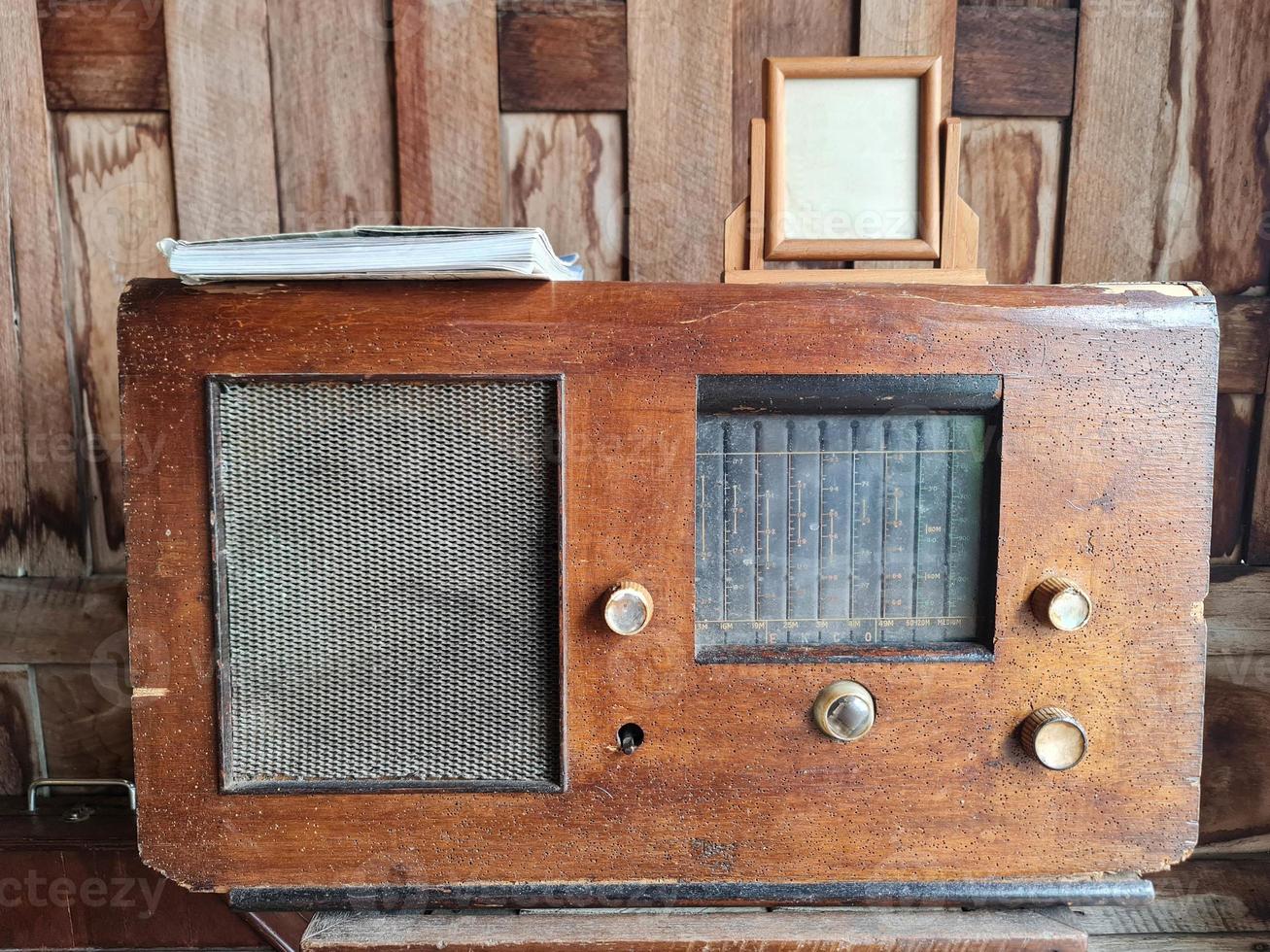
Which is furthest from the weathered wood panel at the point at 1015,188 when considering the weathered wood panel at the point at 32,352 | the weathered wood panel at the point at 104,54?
the weathered wood panel at the point at 32,352

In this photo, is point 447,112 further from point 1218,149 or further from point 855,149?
point 1218,149

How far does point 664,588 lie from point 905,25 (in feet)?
3.06

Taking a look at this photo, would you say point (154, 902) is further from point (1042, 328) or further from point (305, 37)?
point (1042, 328)

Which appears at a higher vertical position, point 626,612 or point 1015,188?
point 1015,188

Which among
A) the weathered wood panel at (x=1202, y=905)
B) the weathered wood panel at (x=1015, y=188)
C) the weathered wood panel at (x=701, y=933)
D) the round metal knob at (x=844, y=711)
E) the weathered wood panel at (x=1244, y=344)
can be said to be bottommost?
the weathered wood panel at (x=1202, y=905)

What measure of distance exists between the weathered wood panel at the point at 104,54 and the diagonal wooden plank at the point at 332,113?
0.57ft

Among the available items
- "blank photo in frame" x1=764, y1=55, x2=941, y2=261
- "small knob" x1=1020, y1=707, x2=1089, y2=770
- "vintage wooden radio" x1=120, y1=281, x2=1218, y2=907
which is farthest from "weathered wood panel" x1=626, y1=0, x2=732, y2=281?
"small knob" x1=1020, y1=707, x2=1089, y2=770

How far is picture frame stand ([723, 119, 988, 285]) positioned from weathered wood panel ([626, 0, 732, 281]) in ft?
1.17

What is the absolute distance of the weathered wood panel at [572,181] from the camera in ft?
4.06

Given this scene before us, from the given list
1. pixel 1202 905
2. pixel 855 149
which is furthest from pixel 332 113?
pixel 1202 905

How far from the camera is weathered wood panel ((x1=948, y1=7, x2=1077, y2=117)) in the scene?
121cm

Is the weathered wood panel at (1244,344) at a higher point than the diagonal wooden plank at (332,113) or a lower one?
lower

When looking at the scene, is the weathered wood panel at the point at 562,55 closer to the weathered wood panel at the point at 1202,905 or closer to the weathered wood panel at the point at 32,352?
the weathered wood panel at the point at 32,352

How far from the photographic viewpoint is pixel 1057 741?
0.77 m
